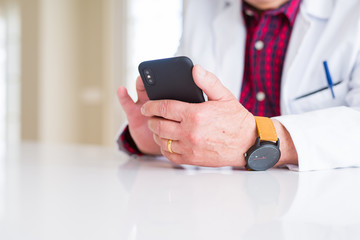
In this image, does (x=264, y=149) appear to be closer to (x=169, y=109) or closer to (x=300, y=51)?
(x=169, y=109)

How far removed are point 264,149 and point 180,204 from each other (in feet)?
0.96

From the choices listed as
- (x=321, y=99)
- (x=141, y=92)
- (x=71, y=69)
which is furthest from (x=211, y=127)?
(x=71, y=69)

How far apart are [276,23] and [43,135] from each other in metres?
3.22

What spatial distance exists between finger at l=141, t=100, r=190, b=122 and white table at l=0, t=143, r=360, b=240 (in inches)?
4.6

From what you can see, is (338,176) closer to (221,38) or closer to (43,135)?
(221,38)

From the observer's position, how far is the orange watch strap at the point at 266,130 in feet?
2.32

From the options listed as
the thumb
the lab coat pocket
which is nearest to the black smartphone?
the thumb

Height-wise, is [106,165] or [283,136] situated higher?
[283,136]

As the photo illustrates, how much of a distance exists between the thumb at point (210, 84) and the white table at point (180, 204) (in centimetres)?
15

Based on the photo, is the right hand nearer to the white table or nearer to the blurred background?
the white table

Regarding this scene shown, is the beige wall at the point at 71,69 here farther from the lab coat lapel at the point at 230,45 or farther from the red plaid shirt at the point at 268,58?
the red plaid shirt at the point at 268,58

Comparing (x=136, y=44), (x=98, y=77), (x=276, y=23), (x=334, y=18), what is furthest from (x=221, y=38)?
(x=98, y=77)

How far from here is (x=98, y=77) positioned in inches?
157

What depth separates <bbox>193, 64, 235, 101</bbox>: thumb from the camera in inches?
26.0
